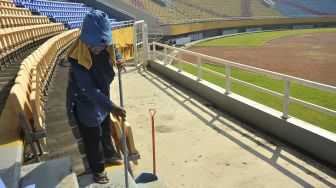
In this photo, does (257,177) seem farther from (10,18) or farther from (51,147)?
(10,18)

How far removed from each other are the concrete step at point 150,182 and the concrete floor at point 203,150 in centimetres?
68

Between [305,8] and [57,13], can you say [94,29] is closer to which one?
[57,13]

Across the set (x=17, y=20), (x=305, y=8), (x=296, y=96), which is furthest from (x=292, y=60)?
(x=305, y=8)

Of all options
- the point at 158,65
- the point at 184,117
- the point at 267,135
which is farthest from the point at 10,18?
the point at 267,135

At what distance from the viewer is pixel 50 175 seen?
3377 mm

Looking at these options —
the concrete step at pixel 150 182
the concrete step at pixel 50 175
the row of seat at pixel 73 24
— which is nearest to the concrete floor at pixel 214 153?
the concrete step at pixel 150 182

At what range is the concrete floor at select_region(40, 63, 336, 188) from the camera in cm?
502

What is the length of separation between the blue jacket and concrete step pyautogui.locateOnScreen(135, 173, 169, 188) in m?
1.12

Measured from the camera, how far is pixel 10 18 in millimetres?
12633

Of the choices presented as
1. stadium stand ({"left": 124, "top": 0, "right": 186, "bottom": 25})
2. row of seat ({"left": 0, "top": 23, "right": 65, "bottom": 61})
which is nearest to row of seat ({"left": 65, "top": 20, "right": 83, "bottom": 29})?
row of seat ({"left": 0, "top": 23, "right": 65, "bottom": 61})

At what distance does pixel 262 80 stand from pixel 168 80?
4789mm

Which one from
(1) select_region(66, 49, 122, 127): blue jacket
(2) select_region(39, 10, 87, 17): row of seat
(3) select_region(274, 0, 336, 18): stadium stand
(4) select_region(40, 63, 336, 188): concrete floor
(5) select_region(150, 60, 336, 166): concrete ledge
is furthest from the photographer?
(3) select_region(274, 0, 336, 18): stadium stand

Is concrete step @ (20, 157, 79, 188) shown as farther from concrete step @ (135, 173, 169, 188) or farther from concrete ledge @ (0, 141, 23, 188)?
concrete step @ (135, 173, 169, 188)

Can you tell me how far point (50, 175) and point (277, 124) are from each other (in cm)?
462
